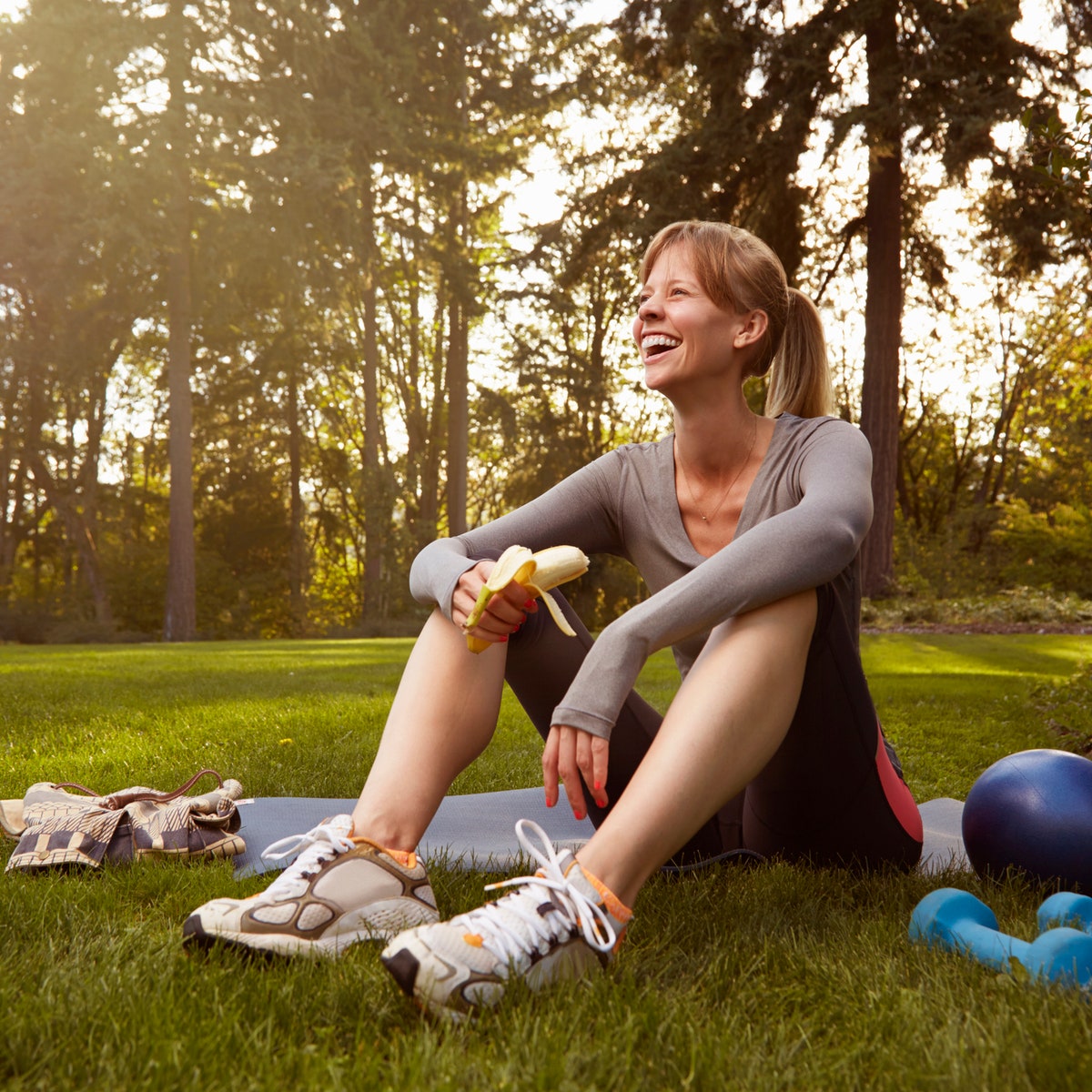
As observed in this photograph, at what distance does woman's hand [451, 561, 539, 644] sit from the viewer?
6.52 ft

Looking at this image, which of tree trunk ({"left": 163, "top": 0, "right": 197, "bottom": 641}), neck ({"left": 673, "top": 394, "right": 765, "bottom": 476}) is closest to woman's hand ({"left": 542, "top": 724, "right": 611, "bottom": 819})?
neck ({"left": 673, "top": 394, "right": 765, "bottom": 476})

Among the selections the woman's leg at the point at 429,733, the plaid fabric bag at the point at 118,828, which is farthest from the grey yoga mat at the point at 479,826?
the woman's leg at the point at 429,733

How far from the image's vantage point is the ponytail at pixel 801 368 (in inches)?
100

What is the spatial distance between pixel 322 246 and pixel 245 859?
51.6 ft

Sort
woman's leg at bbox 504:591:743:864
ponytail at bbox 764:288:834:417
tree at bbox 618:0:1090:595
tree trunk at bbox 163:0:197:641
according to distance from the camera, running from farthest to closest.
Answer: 1. tree trunk at bbox 163:0:197:641
2. tree at bbox 618:0:1090:595
3. ponytail at bbox 764:288:834:417
4. woman's leg at bbox 504:591:743:864

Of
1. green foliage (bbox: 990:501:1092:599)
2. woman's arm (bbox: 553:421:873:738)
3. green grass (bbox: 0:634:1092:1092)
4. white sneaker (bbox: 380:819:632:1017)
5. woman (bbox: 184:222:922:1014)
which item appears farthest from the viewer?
green foliage (bbox: 990:501:1092:599)

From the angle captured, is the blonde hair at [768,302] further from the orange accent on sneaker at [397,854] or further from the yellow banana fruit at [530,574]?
the orange accent on sneaker at [397,854]

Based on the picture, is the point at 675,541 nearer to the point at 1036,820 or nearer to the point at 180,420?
the point at 1036,820

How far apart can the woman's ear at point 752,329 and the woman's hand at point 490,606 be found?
0.87 meters

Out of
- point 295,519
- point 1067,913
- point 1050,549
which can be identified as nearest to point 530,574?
point 1067,913

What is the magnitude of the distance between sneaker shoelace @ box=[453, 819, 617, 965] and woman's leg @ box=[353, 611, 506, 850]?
35 cm

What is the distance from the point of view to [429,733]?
202cm

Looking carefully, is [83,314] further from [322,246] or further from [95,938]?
[95,938]

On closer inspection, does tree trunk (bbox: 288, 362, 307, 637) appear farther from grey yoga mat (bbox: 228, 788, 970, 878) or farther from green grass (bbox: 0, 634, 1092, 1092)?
green grass (bbox: 0, 634, 1092, 1092)
